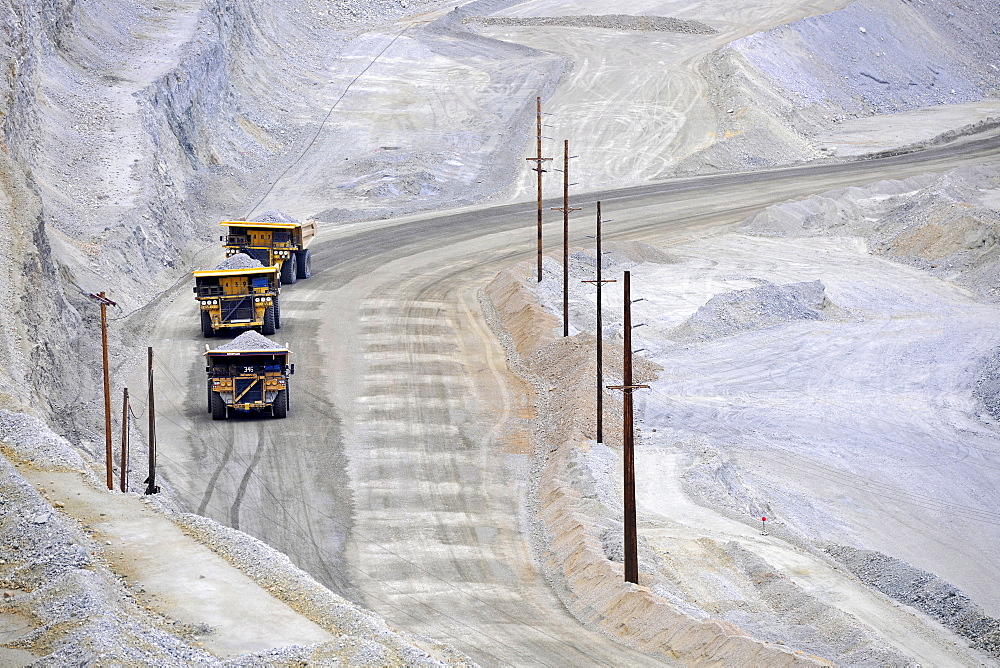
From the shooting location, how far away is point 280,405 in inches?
1186

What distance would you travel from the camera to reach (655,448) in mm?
28953

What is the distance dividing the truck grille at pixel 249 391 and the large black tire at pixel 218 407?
17.5 inches

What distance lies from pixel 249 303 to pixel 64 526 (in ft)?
59.9

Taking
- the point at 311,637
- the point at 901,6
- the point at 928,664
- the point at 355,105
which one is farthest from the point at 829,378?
the point at 901,6

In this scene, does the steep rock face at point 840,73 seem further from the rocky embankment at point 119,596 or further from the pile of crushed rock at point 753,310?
the rocky embankment at point 119,596

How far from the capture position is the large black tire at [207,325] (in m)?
36.4

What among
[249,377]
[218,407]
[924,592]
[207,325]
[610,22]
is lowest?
[924,592]

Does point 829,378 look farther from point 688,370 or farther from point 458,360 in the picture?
point 458,360

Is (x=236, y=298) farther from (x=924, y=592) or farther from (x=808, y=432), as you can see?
(x=924, y=592)

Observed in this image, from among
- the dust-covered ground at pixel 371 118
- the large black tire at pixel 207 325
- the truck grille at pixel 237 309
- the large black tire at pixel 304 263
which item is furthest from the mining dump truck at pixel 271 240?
the truck grille at pixel 237 309

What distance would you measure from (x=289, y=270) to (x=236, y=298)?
7.10 meters

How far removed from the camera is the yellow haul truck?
3575cm

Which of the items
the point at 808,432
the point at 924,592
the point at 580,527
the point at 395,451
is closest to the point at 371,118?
A: the point at 395,451

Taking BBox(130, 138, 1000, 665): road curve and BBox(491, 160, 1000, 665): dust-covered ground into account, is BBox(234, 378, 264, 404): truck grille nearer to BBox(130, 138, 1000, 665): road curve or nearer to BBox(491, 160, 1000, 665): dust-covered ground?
BBox(130, 138, 1000, 665): road curve
